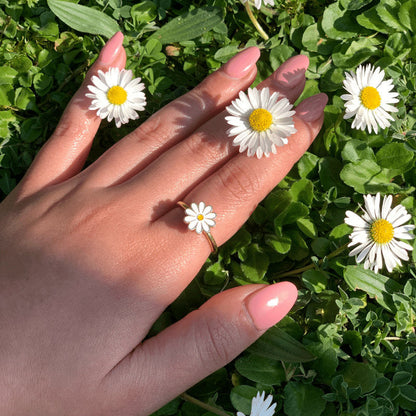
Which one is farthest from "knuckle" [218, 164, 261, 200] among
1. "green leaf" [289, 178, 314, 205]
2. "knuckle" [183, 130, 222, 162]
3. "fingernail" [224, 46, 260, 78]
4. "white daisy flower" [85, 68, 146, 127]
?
"white daisy flower" [85, 68, 146, 127]

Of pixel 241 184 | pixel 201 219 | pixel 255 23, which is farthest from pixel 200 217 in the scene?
pixel 255 23

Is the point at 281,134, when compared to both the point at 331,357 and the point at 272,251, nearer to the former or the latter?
the point at 272,251

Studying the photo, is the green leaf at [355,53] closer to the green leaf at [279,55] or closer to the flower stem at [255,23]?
the green leaf at [279,55]

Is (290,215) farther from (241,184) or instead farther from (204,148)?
(204,148)

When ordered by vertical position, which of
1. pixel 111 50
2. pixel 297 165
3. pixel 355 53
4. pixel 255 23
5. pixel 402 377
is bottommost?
pixel 402 377

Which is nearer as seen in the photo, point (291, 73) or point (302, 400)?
point (302, 400)

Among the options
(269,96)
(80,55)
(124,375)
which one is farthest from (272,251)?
(80,55)

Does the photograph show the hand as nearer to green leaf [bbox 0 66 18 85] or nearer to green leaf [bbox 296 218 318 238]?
green leaf [bbox 296 218 318 238]
